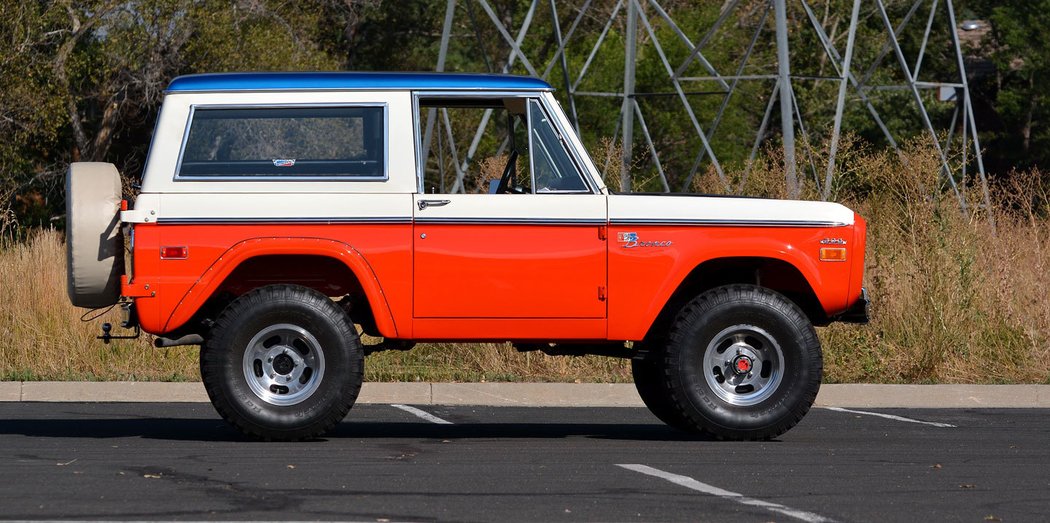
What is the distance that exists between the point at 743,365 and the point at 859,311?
829 mm

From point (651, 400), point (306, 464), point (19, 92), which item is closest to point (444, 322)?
point (306, 464)

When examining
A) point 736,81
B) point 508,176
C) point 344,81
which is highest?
point 736,81

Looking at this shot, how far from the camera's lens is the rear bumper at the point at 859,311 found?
9.41 m

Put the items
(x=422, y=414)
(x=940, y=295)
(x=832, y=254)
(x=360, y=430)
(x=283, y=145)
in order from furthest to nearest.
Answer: (x=940, y=295)
(x=422, y=414)
(x=360, y=430)
(x=832, y=254)
(x=283, y=145)

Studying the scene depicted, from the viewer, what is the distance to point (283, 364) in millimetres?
8977

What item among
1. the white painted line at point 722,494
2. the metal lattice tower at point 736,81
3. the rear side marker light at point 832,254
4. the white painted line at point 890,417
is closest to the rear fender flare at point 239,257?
the white painted line at point 722,494

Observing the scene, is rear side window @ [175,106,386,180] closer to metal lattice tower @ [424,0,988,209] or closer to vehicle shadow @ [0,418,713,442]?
vehicle shadow @ [0,418,713,442]

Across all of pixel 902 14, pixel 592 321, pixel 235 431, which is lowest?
pixel 235 431

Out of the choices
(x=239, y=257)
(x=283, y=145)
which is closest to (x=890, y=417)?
(x=283, y=145)

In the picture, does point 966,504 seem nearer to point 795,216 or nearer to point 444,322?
point 795,216

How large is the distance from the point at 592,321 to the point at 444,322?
87cm

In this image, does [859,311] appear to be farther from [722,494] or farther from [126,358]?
[126,358]

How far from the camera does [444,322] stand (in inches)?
354

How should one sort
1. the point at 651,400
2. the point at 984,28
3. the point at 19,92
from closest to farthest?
the point at 651,400, the point at 19,92, the point at 984,28
